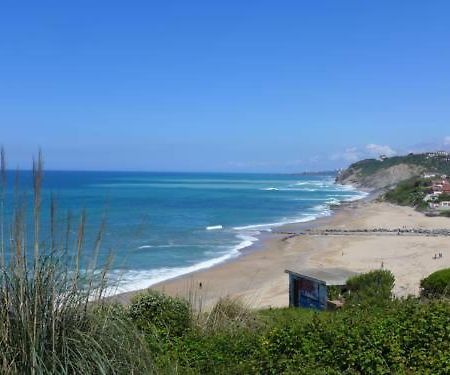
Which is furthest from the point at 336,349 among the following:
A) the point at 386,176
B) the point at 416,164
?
the point at 416,164

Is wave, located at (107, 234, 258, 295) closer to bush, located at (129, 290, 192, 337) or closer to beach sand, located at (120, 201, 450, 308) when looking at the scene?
beach sand, located at (120, 201, 450, 308)

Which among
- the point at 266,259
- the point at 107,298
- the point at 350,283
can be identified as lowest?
the point at 266,259

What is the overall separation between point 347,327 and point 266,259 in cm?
2414

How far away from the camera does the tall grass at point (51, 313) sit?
310 centimetres

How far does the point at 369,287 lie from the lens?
443 inches

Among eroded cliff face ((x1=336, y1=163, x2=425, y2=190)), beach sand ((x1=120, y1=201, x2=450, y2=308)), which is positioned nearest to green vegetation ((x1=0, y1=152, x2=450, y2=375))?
beach sand ((x1=120, y1=201, x2=450, y2=308))

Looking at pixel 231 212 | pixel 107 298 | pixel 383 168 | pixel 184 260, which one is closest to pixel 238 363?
pixel 107 298

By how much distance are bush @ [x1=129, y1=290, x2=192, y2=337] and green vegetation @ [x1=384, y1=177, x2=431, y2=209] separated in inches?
2330

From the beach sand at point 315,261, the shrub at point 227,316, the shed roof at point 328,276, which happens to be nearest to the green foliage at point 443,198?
→ the beach sand at point 315,261

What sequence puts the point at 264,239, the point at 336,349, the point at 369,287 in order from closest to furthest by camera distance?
1. the point at 336,349
2. the point at 369,287
3. the point at 264,239

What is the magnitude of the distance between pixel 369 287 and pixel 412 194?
65.2 m

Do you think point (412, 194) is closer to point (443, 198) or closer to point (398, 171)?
point (443, 198)

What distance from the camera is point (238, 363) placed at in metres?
5.13

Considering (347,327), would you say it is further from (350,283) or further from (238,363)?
(350,283)
